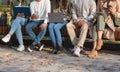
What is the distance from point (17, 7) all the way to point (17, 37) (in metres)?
0.75

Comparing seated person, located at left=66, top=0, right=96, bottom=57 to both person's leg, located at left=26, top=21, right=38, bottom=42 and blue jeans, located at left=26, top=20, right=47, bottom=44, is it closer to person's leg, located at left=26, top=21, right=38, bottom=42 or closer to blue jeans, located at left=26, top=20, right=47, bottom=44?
blue jeans, located at left=26, top=20, right=47, bottom=44

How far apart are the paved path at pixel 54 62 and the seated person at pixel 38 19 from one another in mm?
318

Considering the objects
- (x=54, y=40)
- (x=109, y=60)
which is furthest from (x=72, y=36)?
(x=109, y=60)

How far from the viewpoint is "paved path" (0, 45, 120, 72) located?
26.3 ft

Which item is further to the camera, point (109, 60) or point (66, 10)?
point (66, 10)

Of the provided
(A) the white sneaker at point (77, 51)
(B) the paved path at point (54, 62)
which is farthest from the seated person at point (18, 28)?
(A) the white sneaker at point (77, 51)

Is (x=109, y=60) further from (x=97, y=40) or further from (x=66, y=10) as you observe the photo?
(x=66, y=10)

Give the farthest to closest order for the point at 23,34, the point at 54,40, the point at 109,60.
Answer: the point at 23,34 < the point at 54,40 < the point at 109,60

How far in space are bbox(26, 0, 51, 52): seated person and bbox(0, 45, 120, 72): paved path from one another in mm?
318

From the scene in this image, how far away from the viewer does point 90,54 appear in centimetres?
932

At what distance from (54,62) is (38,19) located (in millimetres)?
1617

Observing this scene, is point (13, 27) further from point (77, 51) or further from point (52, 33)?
point (77, 51)

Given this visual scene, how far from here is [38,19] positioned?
9.96 meters

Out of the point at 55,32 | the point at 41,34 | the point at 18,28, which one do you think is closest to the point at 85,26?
the point at 55,32
